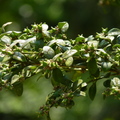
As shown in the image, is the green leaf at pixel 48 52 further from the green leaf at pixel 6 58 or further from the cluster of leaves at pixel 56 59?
the green leaf at pixel 6 58

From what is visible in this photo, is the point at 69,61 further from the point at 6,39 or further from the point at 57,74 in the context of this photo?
the point at 6,39

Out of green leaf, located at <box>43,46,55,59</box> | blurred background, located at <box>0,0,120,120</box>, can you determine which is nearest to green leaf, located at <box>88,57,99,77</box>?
green leaf, located at <box>43,46,55,59</box>

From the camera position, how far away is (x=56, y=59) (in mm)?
1178

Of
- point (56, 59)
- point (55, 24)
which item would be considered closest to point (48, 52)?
point (56, 59)

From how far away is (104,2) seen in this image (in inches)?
79.2

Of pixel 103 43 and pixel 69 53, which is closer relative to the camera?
pixel 69 53

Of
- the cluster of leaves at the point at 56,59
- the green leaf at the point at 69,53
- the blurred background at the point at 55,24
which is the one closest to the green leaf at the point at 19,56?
the cluster of leaves at the point at 56,59

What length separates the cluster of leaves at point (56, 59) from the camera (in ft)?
3.81

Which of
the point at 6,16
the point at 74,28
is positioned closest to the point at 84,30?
the point at 74,28

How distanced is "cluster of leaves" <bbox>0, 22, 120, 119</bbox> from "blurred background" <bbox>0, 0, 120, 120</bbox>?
6.05ft

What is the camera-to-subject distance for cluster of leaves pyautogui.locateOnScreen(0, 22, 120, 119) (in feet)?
3.81

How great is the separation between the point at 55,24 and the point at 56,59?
333 cm

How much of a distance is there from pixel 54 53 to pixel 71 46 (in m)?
0.08

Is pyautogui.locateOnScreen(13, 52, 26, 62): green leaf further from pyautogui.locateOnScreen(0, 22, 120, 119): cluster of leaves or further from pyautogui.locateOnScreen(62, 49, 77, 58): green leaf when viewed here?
pyautogui.locateOnScreen(62, 49, 77, 58): green leaf
